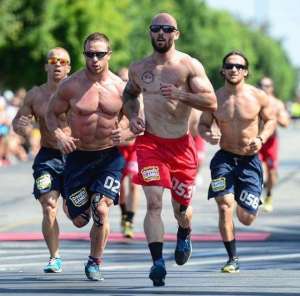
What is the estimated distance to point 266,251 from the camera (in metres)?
14.2

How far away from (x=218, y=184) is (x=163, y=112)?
4.90 feet

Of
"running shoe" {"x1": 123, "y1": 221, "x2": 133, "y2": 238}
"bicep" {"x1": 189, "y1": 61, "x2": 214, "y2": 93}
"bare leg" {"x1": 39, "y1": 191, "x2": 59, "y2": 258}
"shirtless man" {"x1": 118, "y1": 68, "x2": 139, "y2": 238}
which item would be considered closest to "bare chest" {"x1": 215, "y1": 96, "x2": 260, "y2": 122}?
"bare leg" {"x1": 39, "y1": 191, "x2": 59, "y2": 258}

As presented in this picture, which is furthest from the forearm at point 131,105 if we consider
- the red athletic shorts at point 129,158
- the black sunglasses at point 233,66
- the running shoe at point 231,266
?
the red athletic shorts at point 129,158

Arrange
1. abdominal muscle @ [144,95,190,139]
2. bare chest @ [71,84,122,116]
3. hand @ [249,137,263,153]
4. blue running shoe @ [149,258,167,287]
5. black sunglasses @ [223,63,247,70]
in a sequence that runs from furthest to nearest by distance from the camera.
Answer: hand @ [249,137,263,153], black sunglasses @ [223,63,247,70], bare chest @ [71,84,122,116], abdominal muscle @ [144,95,190,139], blue running shoe @ [149,258,167,287]

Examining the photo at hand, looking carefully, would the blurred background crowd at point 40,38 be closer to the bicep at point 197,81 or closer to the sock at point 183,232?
the sock at point 183,232

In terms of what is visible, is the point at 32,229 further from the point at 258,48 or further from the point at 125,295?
the point at 258,48

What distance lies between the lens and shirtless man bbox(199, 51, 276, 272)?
12.4 metres

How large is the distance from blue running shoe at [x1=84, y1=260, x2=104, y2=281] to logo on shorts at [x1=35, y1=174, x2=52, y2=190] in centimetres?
120

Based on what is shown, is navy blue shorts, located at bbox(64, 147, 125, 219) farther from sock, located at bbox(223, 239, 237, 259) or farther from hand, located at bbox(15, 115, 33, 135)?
sock, located at bbox(223, 239, 237, 259)

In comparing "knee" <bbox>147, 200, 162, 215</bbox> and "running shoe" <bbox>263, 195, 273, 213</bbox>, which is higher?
"running shoe" <bbox>263, 195, 273, 213</bbox>

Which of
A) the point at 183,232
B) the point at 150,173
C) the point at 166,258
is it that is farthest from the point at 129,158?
the point at 150,173

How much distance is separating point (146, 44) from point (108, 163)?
66834mm

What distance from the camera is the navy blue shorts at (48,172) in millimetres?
12320

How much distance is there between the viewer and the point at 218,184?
40.8 feet
